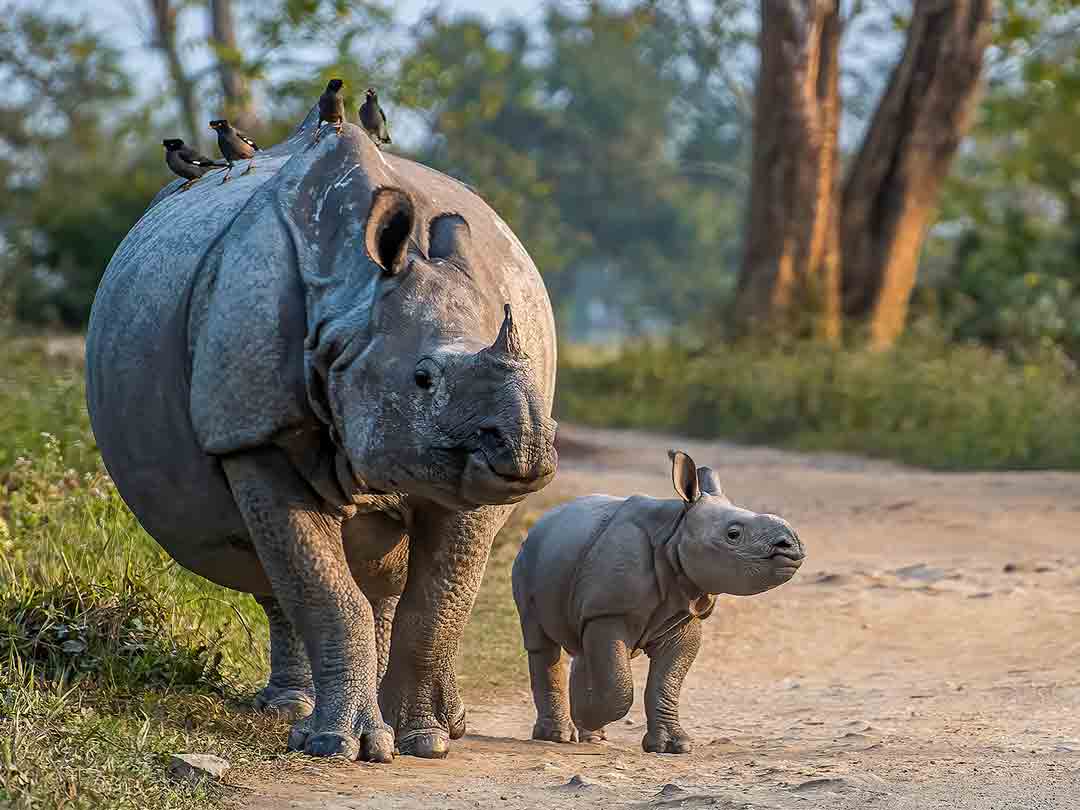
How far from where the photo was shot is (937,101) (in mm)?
19438

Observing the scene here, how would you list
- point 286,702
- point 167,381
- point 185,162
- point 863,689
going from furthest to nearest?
point 863,689
point 185,162
point 286,702
point 167,381

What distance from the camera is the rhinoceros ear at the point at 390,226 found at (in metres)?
4.45

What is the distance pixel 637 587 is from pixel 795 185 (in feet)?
47.8

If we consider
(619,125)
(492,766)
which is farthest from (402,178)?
(619,125)

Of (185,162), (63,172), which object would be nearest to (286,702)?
(185,162)

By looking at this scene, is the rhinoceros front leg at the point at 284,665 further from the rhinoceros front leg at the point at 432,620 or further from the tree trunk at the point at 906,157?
the tree trunk at the point at 906,157

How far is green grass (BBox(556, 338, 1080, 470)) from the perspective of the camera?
14453 mm

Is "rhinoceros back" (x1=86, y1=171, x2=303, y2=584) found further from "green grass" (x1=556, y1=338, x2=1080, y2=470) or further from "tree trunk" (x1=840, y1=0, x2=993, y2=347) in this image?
"tree trunk" (x1=840, y1=0, x2=993, y2=347)

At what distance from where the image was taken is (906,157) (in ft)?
65.1

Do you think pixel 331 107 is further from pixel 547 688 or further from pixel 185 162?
pixel 547 688

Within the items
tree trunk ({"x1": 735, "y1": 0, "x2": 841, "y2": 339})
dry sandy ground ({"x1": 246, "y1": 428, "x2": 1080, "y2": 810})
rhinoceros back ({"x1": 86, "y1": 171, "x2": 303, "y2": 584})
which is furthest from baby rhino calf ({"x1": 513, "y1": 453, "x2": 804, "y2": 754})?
tree trunk ({"x1": 735, "y1": 0, "x2": 841, "y2": 339})

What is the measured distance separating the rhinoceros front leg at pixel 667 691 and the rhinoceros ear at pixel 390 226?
1.97 meters

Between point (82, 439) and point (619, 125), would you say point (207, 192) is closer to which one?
point (82, 439)

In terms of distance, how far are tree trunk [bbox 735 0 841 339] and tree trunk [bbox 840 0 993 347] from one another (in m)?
0.38
